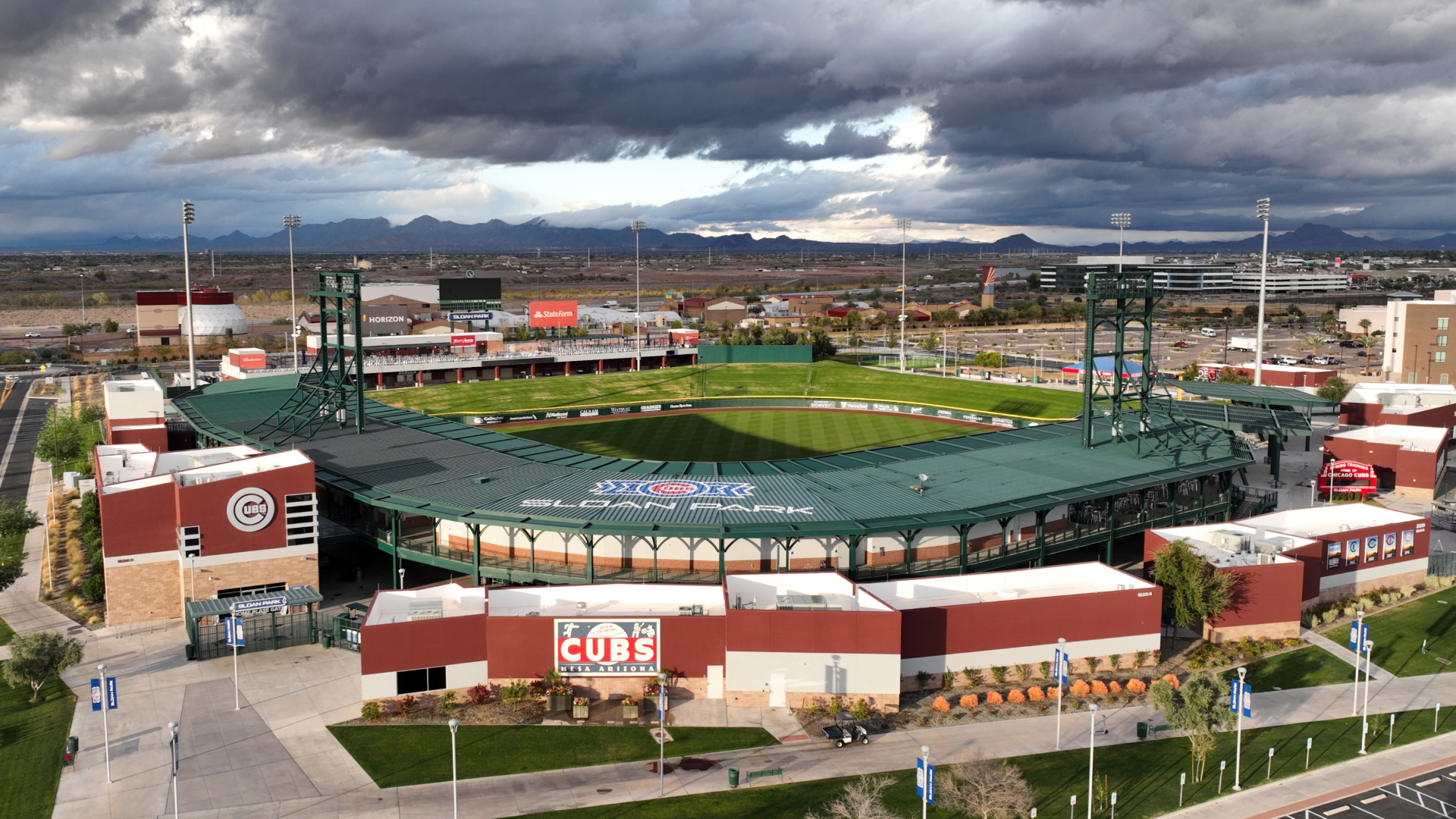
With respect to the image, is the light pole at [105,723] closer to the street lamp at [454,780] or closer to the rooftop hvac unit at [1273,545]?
the street lamp at [454,780]

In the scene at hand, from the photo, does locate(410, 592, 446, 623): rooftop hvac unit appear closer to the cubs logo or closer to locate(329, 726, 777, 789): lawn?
locate(329, 726, 777, 789): lawn

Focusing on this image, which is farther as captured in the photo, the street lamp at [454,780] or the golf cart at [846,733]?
the golf cart at [846,733]

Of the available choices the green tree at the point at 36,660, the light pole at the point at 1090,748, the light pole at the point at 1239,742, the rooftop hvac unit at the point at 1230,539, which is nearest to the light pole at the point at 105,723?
the green tree at the point at 36,660

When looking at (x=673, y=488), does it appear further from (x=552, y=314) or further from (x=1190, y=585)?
(x=552, y=314)

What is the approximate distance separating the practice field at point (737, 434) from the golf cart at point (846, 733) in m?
42.5

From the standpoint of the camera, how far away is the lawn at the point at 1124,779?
2906 centimetres

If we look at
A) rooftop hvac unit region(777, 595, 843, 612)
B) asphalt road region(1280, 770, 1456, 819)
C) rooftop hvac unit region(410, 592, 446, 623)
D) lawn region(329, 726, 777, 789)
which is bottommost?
asphalt road region(1280, 770, 1456, 819)

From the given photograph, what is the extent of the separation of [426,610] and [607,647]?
6.74 m

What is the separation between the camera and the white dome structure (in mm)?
143750

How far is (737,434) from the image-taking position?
86750mm

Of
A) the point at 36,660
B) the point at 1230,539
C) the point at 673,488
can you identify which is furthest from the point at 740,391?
the point at 36,660

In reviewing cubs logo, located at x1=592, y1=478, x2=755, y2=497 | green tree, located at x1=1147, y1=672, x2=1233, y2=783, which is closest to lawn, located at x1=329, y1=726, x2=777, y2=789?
green tree, located at x1=1147, y1=672, x2=1233, y2=783

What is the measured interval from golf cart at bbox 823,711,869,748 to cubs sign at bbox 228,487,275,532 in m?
25.5

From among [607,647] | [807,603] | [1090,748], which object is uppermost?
[807,603]
